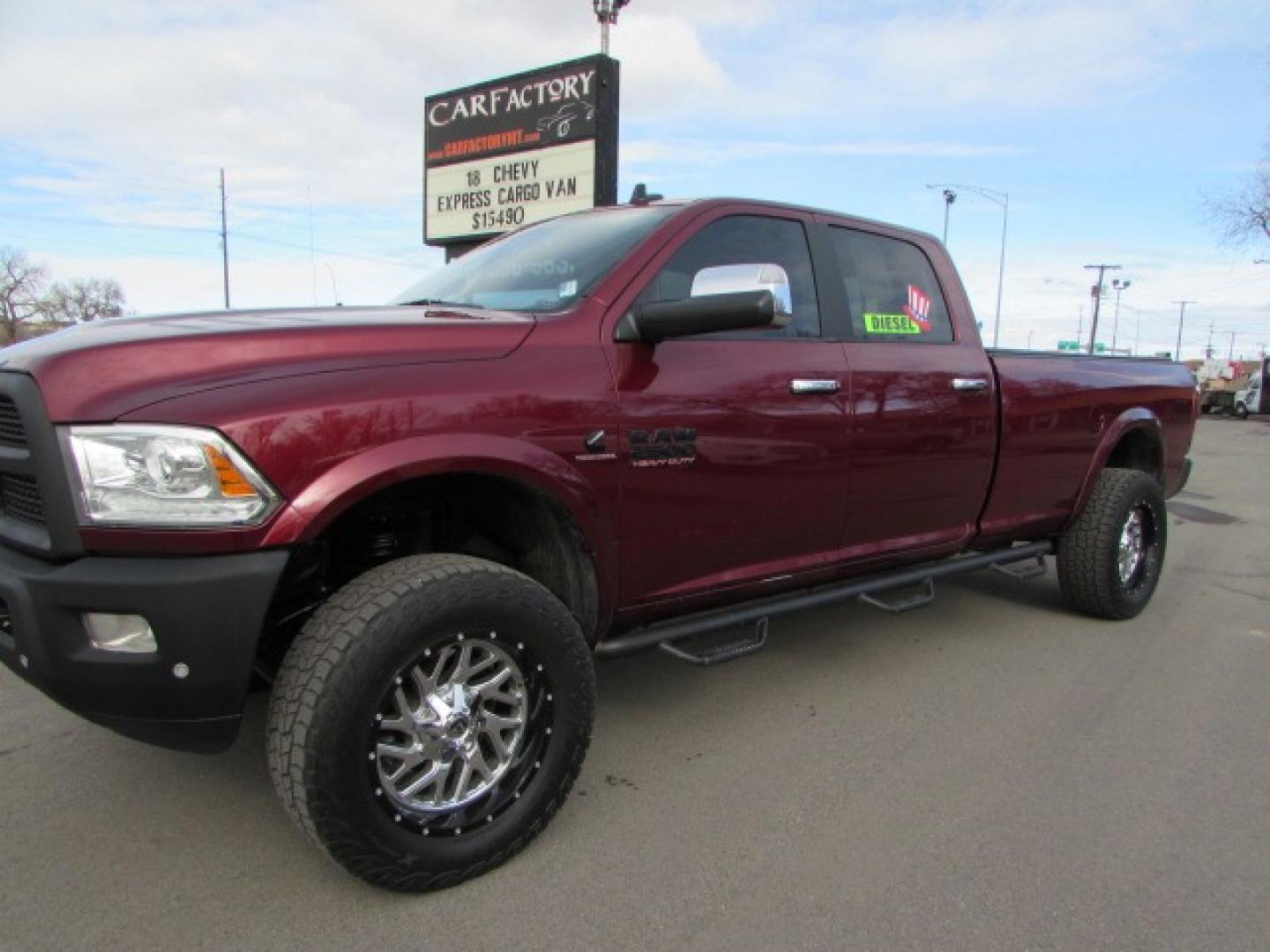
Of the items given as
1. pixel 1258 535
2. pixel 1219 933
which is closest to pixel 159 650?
pixel 1219 933

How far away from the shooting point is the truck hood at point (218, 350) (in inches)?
79.7

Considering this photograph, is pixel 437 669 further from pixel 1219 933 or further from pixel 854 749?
pixel 1219 933

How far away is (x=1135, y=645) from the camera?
465 cm

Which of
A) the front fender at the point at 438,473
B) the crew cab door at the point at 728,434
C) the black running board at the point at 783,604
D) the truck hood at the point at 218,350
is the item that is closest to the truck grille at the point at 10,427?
the truck hood at the point at 218,350

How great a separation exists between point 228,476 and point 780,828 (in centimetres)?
186

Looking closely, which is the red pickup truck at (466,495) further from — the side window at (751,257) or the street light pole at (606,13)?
the street light pole at (606,13)

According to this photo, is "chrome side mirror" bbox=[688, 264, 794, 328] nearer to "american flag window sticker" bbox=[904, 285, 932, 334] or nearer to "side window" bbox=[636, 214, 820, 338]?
"side window" bbox=[636, 214, 820, 338]

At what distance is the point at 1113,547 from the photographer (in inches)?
189

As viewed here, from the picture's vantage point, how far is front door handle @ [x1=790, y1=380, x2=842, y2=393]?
10.6 ft

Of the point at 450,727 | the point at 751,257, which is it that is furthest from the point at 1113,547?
the point at 450,727

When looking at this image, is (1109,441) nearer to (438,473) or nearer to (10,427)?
(438,473)

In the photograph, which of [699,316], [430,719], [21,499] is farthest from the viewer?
[699,316]

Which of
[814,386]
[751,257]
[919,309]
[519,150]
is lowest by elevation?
[814,386]

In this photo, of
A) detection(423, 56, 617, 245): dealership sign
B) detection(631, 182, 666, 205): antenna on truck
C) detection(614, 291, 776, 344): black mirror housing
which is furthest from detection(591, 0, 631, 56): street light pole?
detection(614, 291, 776, 344): black mirror housing
